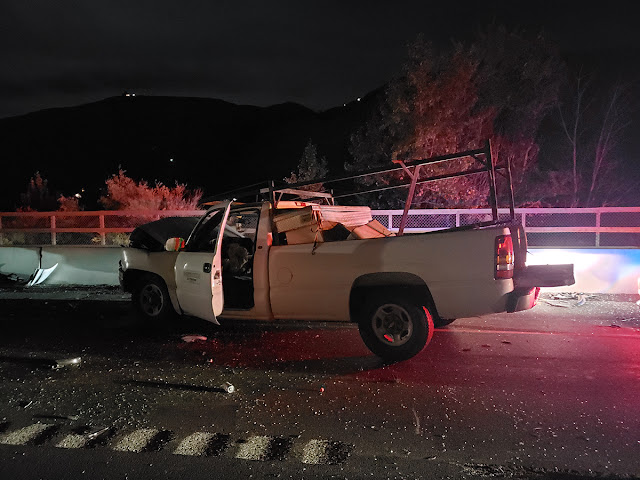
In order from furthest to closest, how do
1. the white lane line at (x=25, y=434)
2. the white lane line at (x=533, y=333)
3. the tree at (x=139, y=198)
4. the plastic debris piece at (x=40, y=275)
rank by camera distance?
the tree at (x=139, y=198)
the plastic debris piece at (x=40, y=275)
the white lane line at (x=533, y=333)
the white lane line at (x=25, y=434)

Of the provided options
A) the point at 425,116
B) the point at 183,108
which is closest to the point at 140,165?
the point at 183,108

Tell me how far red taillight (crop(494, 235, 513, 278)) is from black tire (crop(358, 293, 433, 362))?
0.92 meters

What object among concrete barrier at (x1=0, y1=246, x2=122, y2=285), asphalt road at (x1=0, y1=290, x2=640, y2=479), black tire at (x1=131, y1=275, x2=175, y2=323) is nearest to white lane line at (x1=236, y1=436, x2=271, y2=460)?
asphalt road at (x1=0, y1=290, x2=640, y2=479)

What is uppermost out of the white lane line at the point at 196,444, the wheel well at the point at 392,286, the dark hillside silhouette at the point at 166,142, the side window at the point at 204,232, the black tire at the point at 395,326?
the dark hillside silhouette at the point at 166,142

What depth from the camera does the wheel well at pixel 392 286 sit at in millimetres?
5930

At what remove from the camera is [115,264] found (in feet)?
41.3

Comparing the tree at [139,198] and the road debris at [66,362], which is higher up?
the tree at [139,198]

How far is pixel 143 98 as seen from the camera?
95250mm

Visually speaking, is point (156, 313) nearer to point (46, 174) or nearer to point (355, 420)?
point (355, 420)

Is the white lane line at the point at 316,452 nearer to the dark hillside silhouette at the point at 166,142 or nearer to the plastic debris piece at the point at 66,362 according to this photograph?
the plastic debris piece at the point at 66,362

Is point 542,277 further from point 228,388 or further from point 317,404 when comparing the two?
point 228,388

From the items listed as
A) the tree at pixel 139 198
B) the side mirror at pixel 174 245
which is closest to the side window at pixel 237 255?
the side mirror at pixel 174 245

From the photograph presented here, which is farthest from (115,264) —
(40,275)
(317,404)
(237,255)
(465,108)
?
(465,108)

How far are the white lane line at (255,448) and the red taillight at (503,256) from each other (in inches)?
110
